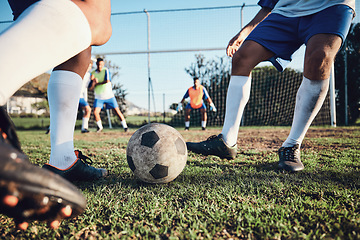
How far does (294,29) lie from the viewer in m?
1.98

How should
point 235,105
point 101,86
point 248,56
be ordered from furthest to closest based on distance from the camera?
point 101,86 → point 235,105 → point 248,56

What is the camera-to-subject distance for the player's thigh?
201cm

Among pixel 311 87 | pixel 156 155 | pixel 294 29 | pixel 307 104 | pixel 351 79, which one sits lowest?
pixel 156 155

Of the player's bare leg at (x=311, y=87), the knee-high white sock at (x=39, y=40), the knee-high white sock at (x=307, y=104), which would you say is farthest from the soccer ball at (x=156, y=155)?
the knee-high white sock at (x=307, y=104)

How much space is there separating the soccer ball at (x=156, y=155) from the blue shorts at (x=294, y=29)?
1209 mm

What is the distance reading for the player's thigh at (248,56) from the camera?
2.01m

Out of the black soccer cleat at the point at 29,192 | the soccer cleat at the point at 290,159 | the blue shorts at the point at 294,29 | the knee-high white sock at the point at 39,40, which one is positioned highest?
the blue shorts at the point at 294,29

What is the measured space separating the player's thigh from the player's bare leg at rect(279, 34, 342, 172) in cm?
35

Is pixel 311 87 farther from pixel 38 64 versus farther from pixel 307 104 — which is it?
pixel 38 64

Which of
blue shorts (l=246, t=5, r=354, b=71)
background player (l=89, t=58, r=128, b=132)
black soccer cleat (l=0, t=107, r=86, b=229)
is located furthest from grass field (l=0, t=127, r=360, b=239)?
background player (l=89, t=58, r=128, b=132)

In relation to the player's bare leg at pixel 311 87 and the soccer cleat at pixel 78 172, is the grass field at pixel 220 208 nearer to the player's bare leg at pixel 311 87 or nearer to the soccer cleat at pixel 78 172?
the soccer cleat at pixel 78 172

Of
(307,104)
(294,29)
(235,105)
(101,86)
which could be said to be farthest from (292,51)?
(101,86)

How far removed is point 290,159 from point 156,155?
1.20 m

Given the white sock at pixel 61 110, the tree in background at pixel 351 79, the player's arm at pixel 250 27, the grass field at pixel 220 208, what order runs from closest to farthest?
the grass field at pixel 220 208, the white sock at pixel 61 110, the player's arm at pixel 250 27, the tree in background at pixel 351 79
